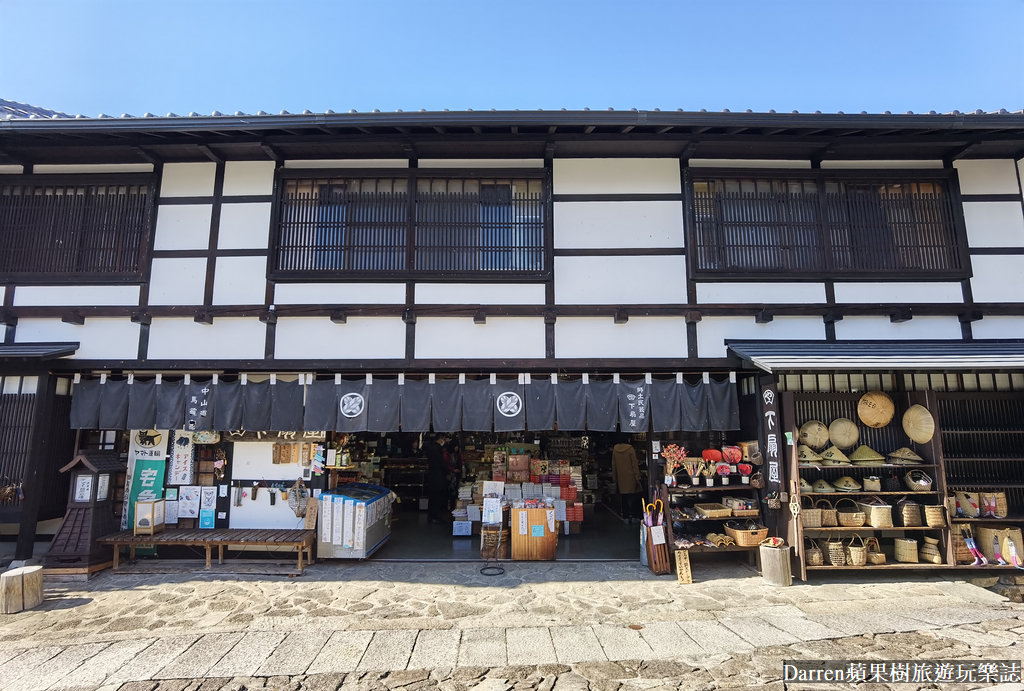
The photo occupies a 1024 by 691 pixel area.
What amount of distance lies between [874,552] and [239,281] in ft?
39.0

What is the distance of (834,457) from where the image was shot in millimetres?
8547

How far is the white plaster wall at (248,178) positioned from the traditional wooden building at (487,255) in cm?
4

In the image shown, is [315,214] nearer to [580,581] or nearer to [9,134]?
[9,134]

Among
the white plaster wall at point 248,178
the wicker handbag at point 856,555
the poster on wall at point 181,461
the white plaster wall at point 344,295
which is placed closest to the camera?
the wicker handbag at point 856,555

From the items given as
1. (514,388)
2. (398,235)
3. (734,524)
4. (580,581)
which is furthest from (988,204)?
(398,235)

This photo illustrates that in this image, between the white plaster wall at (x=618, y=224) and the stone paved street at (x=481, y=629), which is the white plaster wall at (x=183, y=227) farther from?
the white plaster wall at (x=618, y=224)

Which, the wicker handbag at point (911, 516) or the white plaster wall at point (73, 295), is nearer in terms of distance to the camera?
Answer: the wicker handbag at point (911, 516)

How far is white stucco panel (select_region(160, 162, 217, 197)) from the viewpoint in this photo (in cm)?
936

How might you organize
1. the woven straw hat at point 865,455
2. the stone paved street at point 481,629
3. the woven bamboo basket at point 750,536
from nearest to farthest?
the stone paved street at point 481,629 → the woven bamboo basket at point 750,536 → the woven straw hat at point 865,455

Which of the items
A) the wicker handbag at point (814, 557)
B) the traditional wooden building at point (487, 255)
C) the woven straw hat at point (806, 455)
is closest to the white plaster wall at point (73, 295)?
the traditional wooden building at point (487, 255)

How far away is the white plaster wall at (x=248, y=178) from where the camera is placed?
933 centimetres

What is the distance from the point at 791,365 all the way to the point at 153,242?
11276 millimetres

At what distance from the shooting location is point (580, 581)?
26.2 feet

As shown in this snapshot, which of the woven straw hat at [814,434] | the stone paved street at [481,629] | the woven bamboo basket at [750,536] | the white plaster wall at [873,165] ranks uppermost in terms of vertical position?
the white plaster wall at [873,165]
